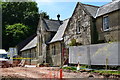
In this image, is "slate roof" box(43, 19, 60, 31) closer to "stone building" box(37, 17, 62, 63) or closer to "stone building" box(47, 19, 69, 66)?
"stone building" box(37, 17, 62, 63)

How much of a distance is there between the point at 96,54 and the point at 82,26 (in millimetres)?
6303

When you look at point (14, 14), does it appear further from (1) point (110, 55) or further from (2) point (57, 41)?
(1) point (110, 55)

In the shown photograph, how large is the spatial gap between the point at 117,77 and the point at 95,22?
10126 millimetres

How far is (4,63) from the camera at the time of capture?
23609 mm

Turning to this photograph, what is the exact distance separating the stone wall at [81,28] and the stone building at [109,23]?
1.26 m

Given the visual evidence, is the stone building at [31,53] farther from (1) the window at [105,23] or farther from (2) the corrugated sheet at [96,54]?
(1) the window at [105,23]

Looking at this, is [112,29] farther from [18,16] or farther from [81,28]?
[18,16]

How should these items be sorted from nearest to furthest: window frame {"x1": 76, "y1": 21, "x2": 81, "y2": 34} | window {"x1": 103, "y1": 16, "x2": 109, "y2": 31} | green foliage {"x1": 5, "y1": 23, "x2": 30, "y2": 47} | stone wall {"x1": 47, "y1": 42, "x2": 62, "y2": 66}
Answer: window {"x1": 103, "y1": 16, "x2": 109, "y2": 31}
window frame {"x1": 76, "y1": 21, "x2": 81, "y2": 34}
stone wall {"x1": 47, "y1": 42, "x2": 62, "y2": 66}
green foliage {"x1": 5, "y1": 23, "x2": 30, "y2": 47}

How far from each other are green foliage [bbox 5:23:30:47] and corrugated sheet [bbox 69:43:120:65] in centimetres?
3085

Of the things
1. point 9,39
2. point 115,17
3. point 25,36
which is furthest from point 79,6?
point 9,39

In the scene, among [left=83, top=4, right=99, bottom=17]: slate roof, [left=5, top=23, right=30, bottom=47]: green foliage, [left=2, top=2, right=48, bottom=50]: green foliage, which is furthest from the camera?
[left=2, top=2, right=48, bottom=50]: green foliage

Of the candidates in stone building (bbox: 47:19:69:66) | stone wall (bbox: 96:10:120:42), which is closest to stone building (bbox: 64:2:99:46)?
stone wall (bbox: 96:10:120:42)

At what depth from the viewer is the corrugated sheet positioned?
14.0m

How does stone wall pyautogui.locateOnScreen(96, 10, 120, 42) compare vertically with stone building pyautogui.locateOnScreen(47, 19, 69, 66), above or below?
above
